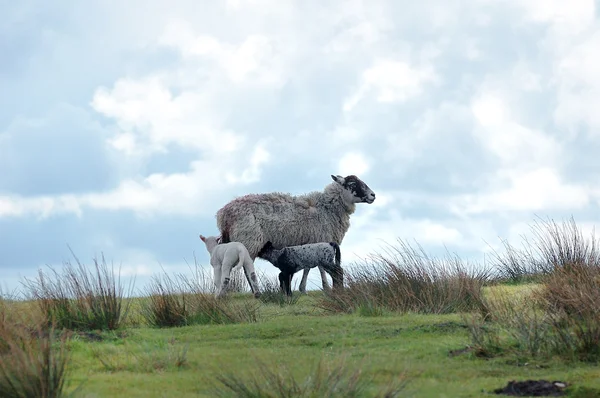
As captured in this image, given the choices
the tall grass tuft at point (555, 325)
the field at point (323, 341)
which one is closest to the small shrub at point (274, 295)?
the field at point (323, 341)

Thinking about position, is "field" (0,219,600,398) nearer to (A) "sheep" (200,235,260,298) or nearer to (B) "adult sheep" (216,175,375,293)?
(A) "sheep" (200,235,260,298)

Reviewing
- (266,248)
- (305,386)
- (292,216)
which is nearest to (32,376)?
(305,386)

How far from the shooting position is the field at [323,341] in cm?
654

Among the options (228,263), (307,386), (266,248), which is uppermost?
(266,248)

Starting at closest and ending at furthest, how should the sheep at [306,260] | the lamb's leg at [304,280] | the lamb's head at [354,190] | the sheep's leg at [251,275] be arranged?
the sheep's leg at [251,275], the sheep at [306,260], the lamb's leg at [304,280], the lamb's head at [354,190]

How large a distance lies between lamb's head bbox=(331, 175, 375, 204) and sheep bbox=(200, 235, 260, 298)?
4049 mm

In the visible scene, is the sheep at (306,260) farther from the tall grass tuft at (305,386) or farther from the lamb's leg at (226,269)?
the tall grass tuft at (305,386)

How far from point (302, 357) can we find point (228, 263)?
672cm

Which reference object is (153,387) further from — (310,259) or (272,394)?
(310,259)

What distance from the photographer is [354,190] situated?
18703 mm

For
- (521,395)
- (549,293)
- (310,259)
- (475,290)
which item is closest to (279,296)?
(310,259)

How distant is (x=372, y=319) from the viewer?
11.2 meters

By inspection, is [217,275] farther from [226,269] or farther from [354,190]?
[354,190]

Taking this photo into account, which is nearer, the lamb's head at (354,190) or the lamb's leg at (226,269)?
the lamb's leg at (226,269)
